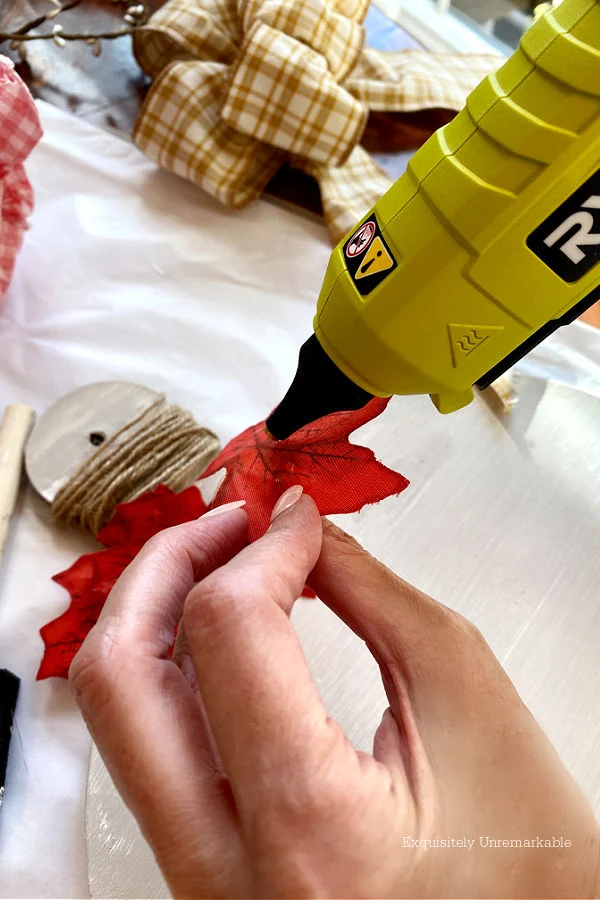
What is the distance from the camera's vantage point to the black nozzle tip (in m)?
0.37

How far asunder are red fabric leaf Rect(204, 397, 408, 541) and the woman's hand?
5 cm

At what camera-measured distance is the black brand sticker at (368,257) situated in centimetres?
34

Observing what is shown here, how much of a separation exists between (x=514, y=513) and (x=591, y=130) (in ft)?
1.22

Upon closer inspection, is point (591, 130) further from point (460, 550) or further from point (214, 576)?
point (460, 550)

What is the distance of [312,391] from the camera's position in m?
0.38

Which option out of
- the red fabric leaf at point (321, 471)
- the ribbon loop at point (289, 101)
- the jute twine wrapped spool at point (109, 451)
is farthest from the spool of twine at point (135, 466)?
the ribbon loop at point (289, 101)

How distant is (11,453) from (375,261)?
0.38m

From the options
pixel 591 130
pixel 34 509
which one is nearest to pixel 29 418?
pixel 34 509

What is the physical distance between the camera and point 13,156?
0.61 m

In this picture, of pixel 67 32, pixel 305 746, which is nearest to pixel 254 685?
pixel 305 746

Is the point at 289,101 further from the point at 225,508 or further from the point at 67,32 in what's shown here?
the point at 225,508

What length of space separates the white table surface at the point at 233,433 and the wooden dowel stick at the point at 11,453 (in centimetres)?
3

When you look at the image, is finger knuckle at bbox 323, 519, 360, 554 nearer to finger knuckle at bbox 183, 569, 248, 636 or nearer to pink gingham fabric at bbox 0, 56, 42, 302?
finger knuckle at bbox 183, 569, 248, 636

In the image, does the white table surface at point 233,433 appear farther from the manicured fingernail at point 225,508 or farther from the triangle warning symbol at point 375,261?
the triangle warning symbol at point 375,261
